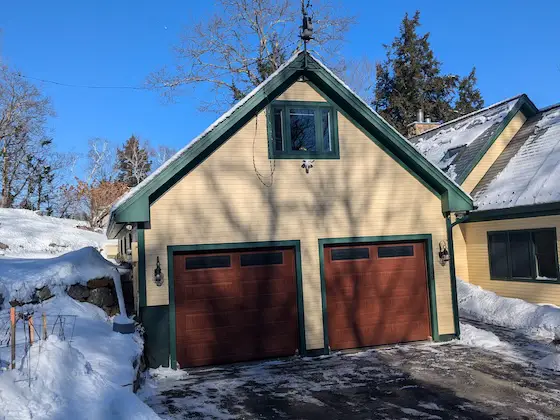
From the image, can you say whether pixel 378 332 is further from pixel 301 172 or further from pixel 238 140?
pixel 238 140

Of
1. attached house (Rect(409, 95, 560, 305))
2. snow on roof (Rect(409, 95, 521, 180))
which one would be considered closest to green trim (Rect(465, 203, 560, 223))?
attached house (Rect(409, 95, 560, 305))

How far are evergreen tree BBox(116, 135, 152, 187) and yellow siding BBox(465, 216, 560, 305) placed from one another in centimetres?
4090

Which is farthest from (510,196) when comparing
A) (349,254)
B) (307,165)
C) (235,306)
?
(235,306)

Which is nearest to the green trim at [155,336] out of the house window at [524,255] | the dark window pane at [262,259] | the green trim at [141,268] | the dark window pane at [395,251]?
the green trim at [141,268]

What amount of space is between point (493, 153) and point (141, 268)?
12.9 meters

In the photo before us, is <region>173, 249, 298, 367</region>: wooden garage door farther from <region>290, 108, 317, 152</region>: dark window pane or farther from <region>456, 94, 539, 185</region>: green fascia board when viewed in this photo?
<region>456, 94, 539, 185</region>: green fascia board

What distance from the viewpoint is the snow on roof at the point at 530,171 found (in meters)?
13.4

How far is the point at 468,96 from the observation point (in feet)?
123

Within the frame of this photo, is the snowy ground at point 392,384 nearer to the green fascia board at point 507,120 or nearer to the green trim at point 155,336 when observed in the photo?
the green trim at point 155,336

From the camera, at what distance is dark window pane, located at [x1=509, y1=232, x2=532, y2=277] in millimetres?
13624

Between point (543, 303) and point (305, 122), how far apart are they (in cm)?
792

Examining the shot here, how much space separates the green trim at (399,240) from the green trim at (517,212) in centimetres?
370

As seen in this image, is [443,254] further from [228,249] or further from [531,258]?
[228,249]

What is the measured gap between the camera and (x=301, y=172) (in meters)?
10.6
